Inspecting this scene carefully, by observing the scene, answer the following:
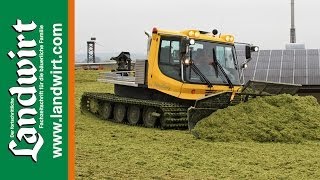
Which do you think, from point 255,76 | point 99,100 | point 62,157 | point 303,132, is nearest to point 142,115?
point 99,100

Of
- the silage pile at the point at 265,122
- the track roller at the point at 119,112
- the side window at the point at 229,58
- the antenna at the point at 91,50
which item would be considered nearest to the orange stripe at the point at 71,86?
the silage pile at the point at 265,122

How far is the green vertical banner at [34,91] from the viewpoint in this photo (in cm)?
365

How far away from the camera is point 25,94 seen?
371 centimetres

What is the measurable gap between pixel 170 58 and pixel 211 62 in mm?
983

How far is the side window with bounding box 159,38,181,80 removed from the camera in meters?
12.8

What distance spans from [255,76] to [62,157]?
14.7 m

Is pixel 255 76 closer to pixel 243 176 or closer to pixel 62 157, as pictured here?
pixel 243 176

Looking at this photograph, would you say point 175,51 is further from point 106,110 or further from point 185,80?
point 106,110

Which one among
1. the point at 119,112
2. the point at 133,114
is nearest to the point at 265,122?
the point at 133,114

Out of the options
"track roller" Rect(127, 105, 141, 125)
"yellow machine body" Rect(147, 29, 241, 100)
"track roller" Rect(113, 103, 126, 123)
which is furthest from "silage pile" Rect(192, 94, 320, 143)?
"track roller" Rect(113, 103, 126, 123)

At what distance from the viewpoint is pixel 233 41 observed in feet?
45.4

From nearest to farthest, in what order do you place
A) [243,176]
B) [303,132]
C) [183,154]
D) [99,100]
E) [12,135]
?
[12,135] < [243,176] < [183,154] < [303,132] < [99,100]

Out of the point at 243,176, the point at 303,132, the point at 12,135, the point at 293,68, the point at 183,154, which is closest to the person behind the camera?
the point at 12,135

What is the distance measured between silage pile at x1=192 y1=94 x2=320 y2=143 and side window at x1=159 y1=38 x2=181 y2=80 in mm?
2069
